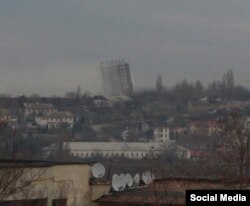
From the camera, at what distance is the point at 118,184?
63.6ft

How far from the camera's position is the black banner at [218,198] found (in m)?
7.35

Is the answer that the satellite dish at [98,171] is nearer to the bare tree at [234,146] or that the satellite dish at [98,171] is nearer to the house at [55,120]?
the bare tree at [234,146]

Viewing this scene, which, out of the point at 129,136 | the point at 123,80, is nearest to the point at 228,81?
the point at 129,136

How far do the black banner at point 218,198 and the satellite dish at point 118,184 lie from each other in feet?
38.4

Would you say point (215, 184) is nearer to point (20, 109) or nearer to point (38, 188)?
point (38, 188)

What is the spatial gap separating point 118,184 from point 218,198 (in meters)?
12.1

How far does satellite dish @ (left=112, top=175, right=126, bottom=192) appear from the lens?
1930 centimetres

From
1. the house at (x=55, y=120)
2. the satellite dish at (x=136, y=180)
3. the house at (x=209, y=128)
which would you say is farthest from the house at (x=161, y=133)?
the satellite dish at (x=136, y=180)

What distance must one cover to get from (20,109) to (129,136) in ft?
34.2

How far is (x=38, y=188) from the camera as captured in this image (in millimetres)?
17156

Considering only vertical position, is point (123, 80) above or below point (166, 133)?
above

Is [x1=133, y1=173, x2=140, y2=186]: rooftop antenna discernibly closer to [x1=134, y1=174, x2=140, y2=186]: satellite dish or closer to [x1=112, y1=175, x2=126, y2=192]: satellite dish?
[x1=134, y1=174, x2=140, y2=186]: satellite dish

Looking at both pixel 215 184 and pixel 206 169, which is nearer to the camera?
pixel 206 169

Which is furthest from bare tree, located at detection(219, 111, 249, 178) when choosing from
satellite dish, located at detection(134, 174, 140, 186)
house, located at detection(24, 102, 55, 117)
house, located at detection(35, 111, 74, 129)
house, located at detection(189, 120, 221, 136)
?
house, located at detection(24, 102, 55, 117)
